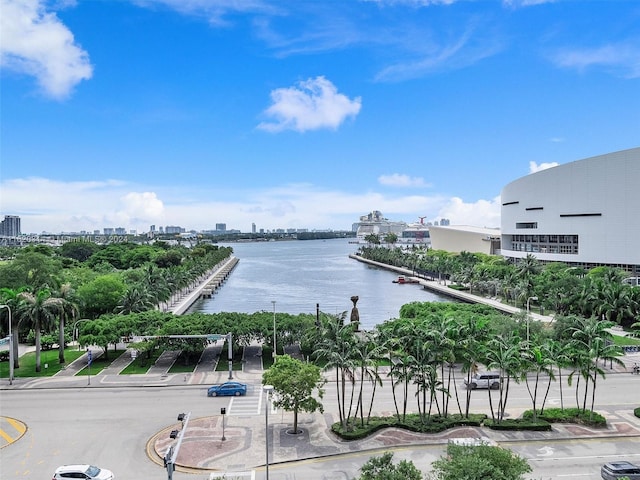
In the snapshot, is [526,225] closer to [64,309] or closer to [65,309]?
[65,309]

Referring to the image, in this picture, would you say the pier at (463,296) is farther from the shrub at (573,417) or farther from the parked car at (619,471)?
the parked car at (619,471)

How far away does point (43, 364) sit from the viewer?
45594mm

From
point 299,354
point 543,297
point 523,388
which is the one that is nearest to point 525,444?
point 523,388

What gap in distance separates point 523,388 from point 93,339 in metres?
36.0

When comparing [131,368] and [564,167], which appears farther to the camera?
[564,167]

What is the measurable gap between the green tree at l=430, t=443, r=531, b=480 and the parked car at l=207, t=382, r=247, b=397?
21.6 metres

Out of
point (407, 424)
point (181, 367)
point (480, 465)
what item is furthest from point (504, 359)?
point (181, 367)

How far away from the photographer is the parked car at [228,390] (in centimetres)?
3634

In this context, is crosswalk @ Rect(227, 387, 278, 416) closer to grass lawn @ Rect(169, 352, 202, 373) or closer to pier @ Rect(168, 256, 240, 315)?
grass lawn @ Rect(169, 352, 202, 373)

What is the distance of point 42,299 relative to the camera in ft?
140

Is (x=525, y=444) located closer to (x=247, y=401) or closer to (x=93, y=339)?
(x=247, y=401)

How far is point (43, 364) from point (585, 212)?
102 metres

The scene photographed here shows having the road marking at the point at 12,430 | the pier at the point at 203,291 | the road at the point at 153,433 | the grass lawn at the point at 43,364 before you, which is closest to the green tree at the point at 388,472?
the road at the point at 153,433

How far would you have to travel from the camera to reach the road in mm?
24844
